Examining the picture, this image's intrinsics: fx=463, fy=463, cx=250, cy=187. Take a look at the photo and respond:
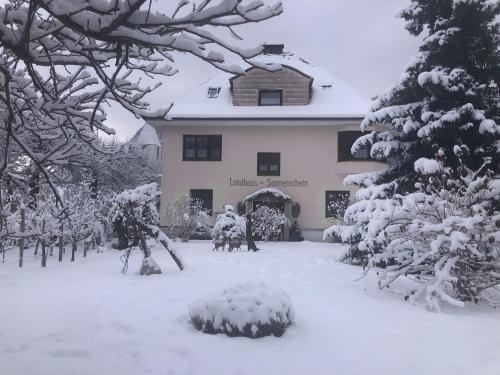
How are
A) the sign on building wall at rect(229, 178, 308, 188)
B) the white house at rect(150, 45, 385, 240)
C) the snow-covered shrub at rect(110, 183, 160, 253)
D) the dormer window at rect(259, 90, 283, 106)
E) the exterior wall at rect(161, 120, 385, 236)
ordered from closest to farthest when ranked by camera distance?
the snow-covered shrub at rect(110, 183, 160, 253)
the white house at rect(150, 45, 385, 240)
the exterior wall at rect(161, 120, 385, 236)
the sign on building wall at rect(229, 178, 308, 188)
the dormer window at rect(259, 90, 283, 106)

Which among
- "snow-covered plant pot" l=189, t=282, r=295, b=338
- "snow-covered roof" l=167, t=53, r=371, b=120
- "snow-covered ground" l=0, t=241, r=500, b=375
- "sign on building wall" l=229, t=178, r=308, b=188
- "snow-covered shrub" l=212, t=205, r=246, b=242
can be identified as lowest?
"snow-covered ground" l=0, t=241, r=500, b=375

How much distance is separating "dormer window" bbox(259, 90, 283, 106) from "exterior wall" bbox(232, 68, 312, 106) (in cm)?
24

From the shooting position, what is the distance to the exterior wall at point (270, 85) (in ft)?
80.1

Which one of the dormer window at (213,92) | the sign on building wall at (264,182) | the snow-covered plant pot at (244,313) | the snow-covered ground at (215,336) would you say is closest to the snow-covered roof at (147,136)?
the dormer window at (213,92)

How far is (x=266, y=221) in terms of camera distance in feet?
71.3

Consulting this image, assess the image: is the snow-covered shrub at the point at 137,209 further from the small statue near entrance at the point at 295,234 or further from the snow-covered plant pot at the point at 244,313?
the small statue near entrance at the point at 295,234

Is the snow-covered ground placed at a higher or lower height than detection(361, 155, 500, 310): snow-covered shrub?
lower

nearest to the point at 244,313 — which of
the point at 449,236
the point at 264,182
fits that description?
the point at 449,236

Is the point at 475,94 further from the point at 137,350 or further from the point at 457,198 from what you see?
the point at 137,350

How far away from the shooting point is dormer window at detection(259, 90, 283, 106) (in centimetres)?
2483

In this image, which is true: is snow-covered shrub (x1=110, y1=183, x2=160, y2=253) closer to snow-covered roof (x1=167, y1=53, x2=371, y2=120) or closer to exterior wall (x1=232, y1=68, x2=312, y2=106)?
snow-covered roof (x1=167, y1=53, x2=371, y2=120)

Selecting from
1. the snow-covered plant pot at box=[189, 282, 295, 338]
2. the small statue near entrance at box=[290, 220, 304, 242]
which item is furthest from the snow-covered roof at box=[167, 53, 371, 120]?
the snow-covered plant pot at box=[189, 282, 295, 338]

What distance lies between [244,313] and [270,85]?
20.0m

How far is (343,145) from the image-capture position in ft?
77.9
